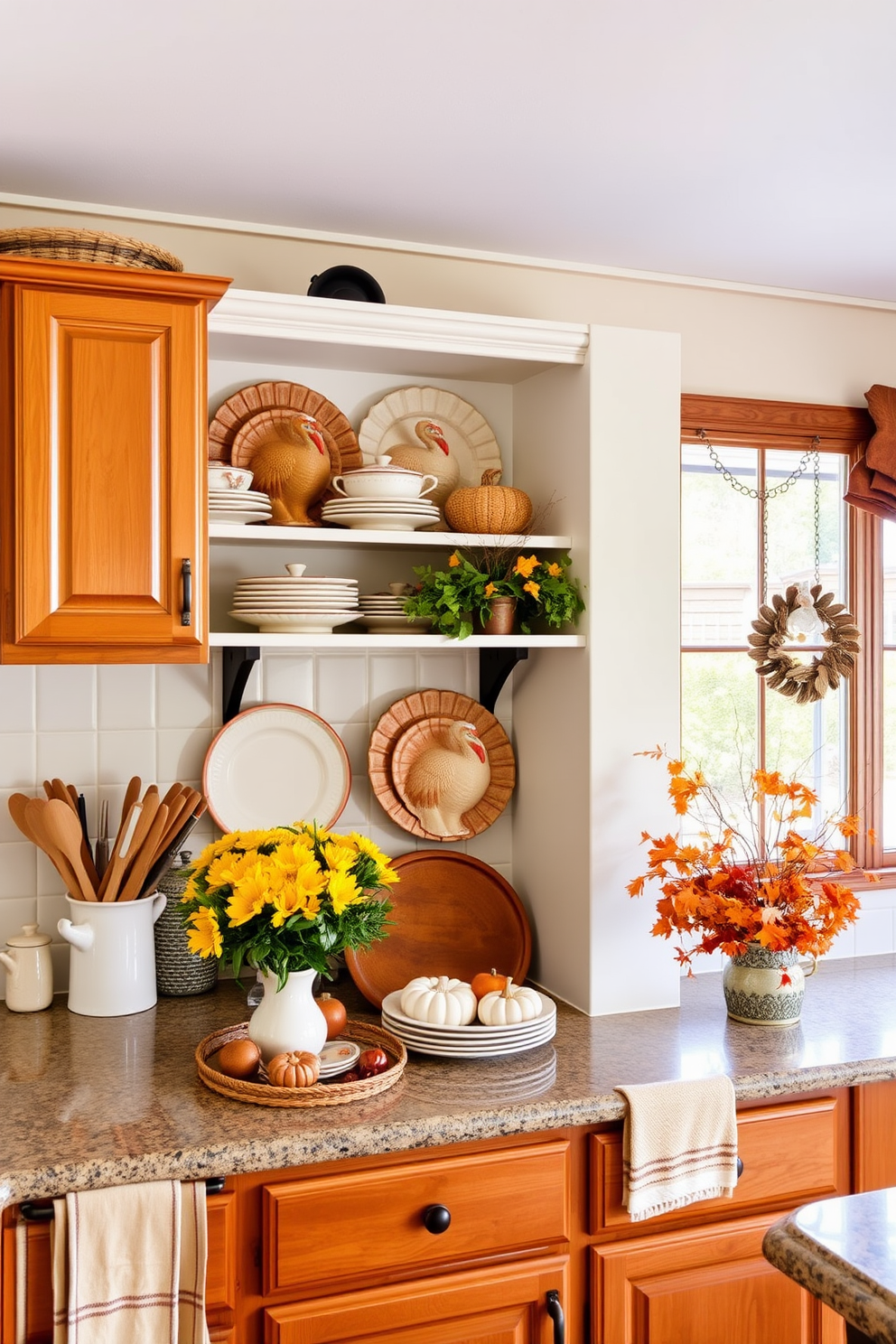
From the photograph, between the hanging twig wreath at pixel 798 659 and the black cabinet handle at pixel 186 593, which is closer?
the black cabinet handle at pixel 186 593

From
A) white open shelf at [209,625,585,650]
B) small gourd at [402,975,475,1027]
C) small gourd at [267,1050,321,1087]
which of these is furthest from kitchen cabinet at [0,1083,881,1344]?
white open shelf at [209,625,585,650]

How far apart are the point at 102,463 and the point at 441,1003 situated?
108 cm

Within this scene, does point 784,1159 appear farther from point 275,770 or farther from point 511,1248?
point 275,770

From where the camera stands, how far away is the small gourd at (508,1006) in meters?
1.94

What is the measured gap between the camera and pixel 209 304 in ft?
6.59

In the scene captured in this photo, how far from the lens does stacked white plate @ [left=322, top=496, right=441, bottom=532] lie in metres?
2.20

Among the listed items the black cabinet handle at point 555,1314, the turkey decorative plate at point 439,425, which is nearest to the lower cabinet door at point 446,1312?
the black cabinet handle at point 555,1314

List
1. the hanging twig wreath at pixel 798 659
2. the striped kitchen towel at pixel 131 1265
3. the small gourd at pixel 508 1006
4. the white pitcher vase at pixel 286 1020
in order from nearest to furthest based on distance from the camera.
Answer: the striped kitchen towel at pixel 131 1265
the white pitcher vase at pixel 286 1020
the small gourd at pixel 508 1006
the hanging twig wreath at pixel 798 659

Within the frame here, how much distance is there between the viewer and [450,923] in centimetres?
242

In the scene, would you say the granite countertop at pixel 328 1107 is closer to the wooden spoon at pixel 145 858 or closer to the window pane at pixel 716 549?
the wooden spoon at pixel 145 858

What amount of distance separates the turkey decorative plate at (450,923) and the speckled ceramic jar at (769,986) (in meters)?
0.47

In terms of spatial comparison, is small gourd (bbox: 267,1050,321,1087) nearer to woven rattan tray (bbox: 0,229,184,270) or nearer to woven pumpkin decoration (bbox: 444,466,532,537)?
woven pumpkin decoration (bbox: 444,466,532,537)

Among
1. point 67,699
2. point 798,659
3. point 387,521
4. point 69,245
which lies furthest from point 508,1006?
point 69,245

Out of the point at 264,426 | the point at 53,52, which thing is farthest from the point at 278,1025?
the point at 53,52
